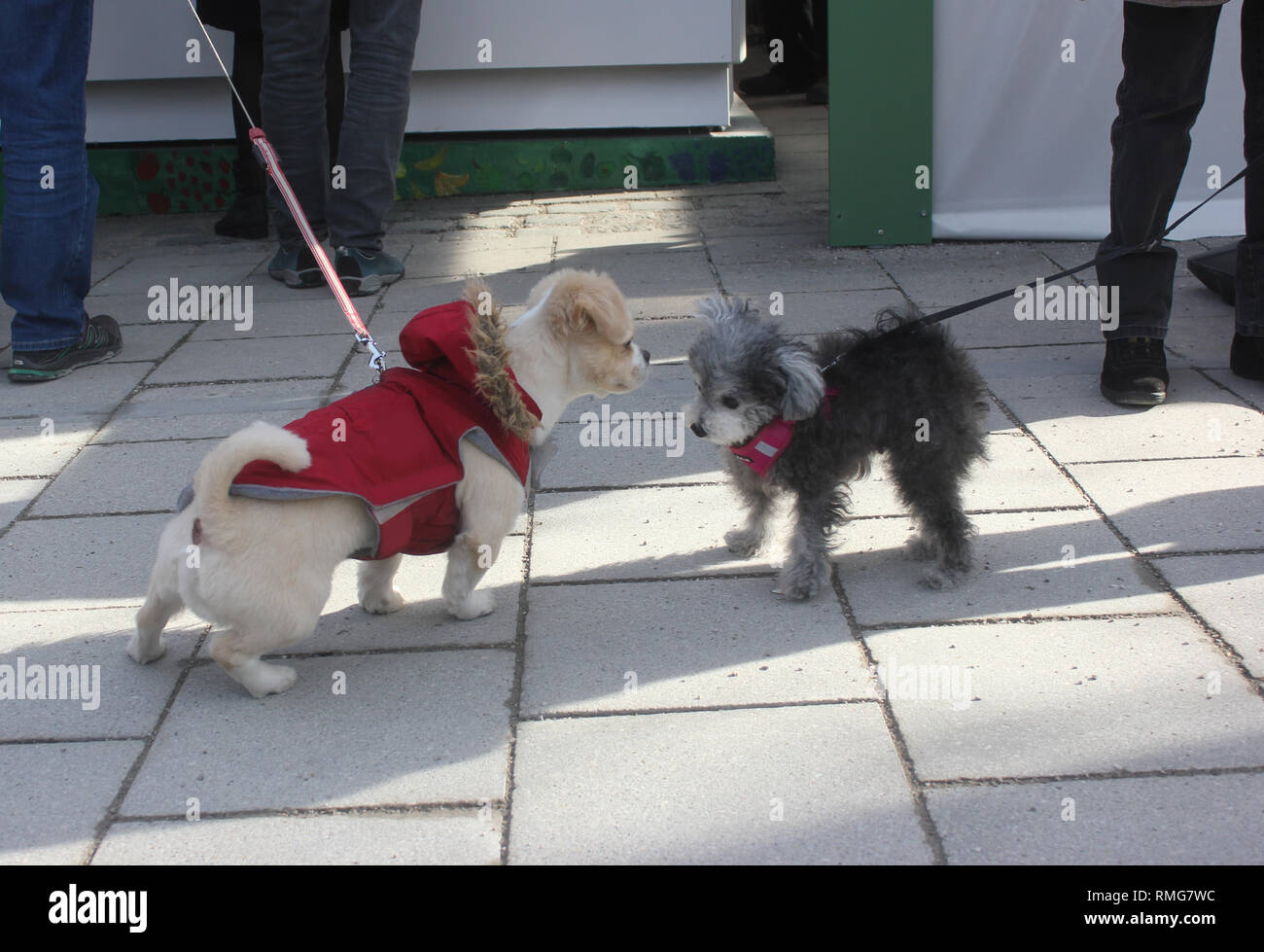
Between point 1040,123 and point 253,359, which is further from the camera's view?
point 1040,123

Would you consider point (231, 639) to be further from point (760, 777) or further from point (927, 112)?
point (927, 112)

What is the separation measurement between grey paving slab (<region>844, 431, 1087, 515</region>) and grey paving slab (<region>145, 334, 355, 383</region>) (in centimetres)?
237

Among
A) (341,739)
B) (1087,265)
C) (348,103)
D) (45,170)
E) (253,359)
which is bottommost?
(341,739)

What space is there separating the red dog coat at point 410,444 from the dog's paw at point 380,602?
11.0 inches

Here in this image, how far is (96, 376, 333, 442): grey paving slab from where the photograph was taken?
4453 millimetres

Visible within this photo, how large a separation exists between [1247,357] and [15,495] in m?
4.60

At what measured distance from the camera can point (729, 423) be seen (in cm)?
314

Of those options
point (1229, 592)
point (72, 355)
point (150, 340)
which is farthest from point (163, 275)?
point (1229, 592)

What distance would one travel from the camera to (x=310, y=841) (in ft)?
7.70

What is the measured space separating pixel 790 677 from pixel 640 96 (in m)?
5.99

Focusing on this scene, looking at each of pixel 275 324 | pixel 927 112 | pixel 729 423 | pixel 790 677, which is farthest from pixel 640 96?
pixel 790 677

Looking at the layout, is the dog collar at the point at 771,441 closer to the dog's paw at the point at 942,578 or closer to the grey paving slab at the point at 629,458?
the dog's paw at the point at 942,578

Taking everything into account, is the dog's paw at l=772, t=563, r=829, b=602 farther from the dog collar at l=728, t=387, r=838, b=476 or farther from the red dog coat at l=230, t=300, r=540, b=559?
the red dog coat at l=230, t=300, r=540, b=559

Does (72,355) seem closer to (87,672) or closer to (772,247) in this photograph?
(87,672)
